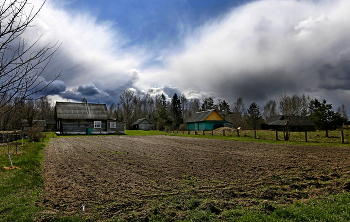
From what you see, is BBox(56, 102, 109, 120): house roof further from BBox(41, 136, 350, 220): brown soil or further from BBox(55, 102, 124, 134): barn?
BBox(41, 136, 350, 220): brown soil

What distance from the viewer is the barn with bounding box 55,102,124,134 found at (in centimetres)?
3556

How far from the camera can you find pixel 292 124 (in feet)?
74.6

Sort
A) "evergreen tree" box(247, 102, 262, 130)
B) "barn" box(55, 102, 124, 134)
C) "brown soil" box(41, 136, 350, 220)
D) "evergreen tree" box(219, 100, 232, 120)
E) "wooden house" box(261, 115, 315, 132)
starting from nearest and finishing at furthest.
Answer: "brown soil" box(41, 136, 350, 220), "wooden house" box(261, 115, 315, 132), "barn" box(55, 102, 124, 134), "evergreen tree" box(247, 102, 262, 130), "evergreen tree" box(219, 100, 232, 120)

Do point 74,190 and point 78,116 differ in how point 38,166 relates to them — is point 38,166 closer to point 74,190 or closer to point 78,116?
point 74,190

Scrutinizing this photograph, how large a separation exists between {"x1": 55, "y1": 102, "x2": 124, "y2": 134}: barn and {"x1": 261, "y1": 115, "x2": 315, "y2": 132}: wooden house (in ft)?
97.8

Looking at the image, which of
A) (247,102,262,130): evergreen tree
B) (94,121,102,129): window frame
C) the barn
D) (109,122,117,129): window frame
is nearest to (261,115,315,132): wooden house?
(247,102,262,130): evergreen tree

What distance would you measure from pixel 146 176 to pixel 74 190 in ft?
7.94

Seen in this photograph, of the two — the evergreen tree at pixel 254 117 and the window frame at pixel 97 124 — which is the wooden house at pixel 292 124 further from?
the window frame at pixel 97 124

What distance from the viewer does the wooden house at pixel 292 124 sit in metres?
22.6

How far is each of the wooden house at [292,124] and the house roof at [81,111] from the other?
31.5 metres

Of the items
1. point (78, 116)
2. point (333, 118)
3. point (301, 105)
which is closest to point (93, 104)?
point (78, 116)

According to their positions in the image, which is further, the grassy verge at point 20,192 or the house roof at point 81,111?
the house roof at point 81,111

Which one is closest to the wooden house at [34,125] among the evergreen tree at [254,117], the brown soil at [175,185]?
the brown soil at [175,185]

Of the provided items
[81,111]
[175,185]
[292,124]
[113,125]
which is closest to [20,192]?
[175,185]
